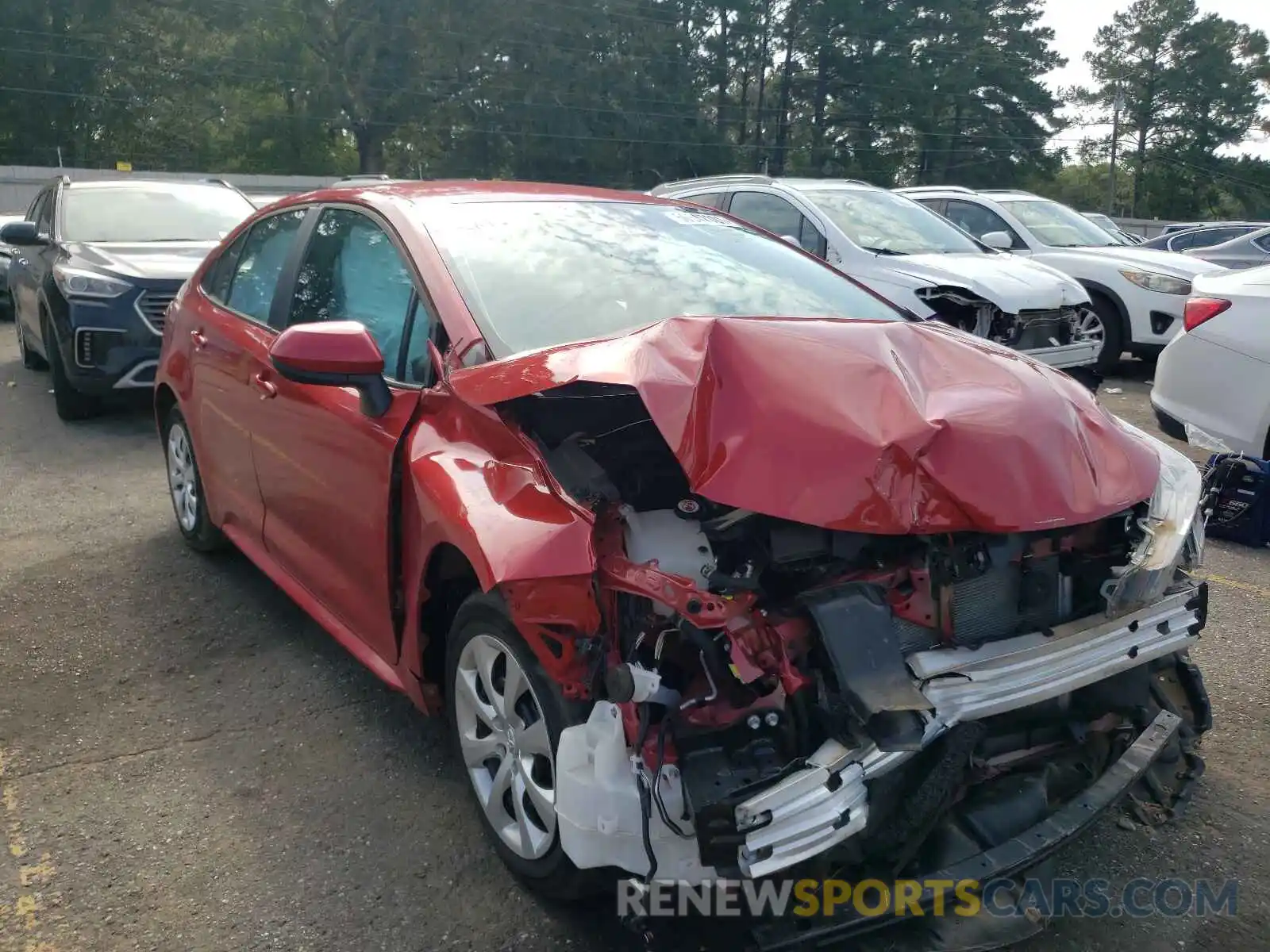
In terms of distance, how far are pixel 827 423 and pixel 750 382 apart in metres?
0.20

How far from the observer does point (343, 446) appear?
3156mm

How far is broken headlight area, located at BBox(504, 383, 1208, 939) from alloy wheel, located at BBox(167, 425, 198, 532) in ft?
9.30

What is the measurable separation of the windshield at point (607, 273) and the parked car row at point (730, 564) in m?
0.02

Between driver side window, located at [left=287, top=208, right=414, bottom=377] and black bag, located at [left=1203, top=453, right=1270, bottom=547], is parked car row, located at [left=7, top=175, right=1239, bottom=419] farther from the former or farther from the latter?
driver side window, located at [left=287, top=208, right=414, bottom=377]

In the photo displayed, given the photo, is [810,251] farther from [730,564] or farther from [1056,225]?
[1056,225]

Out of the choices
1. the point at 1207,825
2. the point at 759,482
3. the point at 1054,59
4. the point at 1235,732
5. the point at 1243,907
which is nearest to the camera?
the point at 759,482

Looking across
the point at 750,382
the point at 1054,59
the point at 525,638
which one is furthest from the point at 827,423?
the point at 1054,59

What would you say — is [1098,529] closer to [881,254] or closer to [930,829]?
[930,829]

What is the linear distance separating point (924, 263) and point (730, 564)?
648 cm

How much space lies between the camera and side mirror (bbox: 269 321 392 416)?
2.82 meters

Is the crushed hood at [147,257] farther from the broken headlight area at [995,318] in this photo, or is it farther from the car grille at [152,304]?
the broken headlight area at [995,318]

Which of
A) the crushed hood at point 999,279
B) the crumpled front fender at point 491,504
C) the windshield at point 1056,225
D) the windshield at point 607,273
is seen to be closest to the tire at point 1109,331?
the windshield at point 1056,225

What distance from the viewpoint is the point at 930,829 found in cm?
224

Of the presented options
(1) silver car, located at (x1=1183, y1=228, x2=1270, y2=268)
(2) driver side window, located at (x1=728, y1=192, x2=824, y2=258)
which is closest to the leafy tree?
(1) silver car, located at (x1=1183, y1=228, x2=1270, y2=268)
